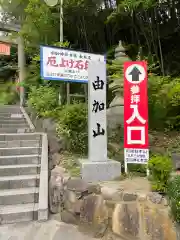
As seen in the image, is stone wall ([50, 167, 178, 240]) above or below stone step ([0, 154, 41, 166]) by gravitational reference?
below

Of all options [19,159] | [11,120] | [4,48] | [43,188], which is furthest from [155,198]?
[4,48]

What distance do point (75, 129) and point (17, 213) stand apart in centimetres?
227

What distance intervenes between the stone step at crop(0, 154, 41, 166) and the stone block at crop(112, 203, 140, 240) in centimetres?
245

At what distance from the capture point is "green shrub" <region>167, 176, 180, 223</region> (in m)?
2.85

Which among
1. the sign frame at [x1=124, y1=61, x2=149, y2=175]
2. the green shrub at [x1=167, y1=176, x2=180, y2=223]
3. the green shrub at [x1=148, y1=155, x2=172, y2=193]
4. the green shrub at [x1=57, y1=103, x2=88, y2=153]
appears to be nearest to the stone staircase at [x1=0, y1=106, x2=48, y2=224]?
the green shrub at [x1=57, y1=103, x2=88, y2=153]

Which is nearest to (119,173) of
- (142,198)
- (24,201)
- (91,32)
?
(142,198)

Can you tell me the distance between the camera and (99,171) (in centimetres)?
430

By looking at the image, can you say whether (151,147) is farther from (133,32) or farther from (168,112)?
(133,32)

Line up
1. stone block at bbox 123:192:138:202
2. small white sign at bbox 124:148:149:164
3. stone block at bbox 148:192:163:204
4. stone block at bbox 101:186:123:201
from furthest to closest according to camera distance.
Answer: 1. small white sign at bbox 124:148:149:164
2. stone block at bbox 101:186:123:201
3. stone block at bbox 123:192:138:202
4. stone block at bbox 148:192:163:204

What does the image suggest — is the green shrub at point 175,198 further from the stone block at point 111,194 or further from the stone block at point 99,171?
the stone block at point 99,171

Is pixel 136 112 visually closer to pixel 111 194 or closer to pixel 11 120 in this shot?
pixel 111 194

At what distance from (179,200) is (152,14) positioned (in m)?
8.75

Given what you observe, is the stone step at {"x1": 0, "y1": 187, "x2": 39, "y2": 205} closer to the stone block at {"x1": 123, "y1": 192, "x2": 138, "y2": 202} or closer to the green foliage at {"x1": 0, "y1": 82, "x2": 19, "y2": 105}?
the stone block at {"x1": 123, "y1": 192, "x2": 138, "y2": 202}

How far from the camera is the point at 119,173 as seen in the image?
4453 millimetres
